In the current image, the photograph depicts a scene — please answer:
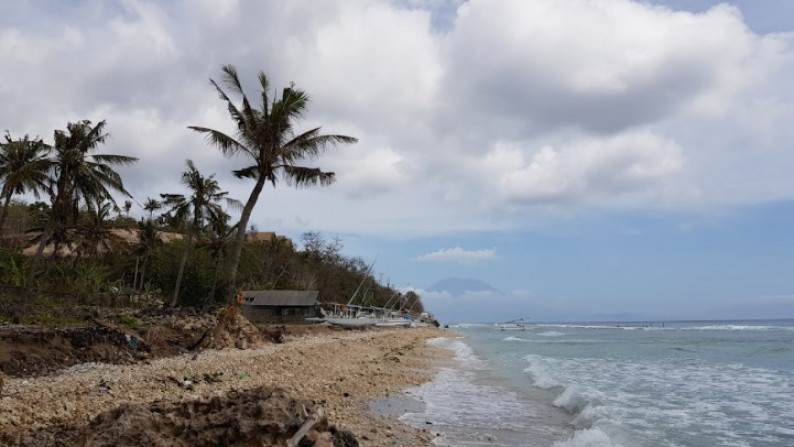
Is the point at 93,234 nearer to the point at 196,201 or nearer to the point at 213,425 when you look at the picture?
the point at 196,201

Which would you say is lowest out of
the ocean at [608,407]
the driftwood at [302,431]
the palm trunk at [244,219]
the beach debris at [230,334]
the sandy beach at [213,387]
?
the ocean at [608,407]

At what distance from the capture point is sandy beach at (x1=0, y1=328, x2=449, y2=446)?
23.1 feet

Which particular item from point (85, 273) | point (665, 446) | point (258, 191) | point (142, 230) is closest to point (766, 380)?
point (665, 446)

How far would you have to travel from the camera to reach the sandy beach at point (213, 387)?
23.1 ft

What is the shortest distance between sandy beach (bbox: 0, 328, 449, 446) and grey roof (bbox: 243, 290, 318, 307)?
23.3 m

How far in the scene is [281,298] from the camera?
136ft

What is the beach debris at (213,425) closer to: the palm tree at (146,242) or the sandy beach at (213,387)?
the sandy beach at (213,387)

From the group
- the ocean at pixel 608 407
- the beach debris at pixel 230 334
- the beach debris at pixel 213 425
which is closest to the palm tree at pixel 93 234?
the beach debris at pixel 230 334

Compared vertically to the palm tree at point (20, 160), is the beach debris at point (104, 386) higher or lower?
lower

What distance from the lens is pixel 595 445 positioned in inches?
349

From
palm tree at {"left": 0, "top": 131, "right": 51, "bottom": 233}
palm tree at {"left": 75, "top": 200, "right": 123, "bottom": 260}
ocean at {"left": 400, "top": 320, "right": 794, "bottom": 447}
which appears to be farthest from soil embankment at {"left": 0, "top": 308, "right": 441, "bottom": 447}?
palm tree at {"left": 75, "top": 200, "right": 123, "bottom": 260}

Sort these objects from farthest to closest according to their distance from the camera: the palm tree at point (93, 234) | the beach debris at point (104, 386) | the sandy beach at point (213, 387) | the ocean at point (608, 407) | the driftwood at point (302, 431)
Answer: the palm tree at point (93, 234)
the ocean at point (608, 407)
the beach debris at point (104, 386)
the sandy beach at point (213, 387)
the driftwood at point (302, 431)

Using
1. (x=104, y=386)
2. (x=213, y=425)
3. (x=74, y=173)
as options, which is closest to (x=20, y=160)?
(x=74, y=173)

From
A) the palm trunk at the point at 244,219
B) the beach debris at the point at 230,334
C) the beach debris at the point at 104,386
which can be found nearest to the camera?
the beach debris at the point at 104,386
